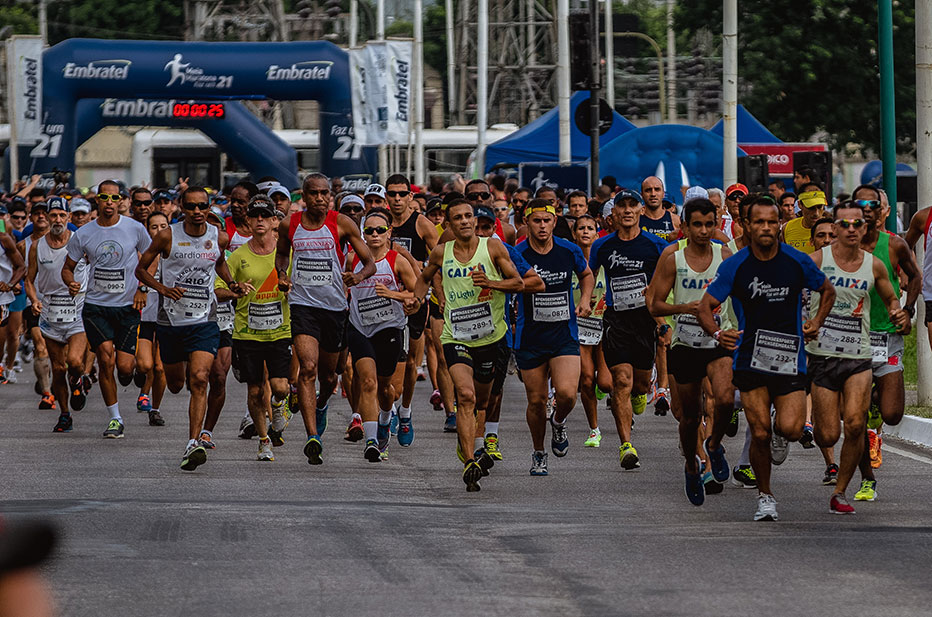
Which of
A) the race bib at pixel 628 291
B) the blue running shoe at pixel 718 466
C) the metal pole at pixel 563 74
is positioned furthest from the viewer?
the metal pole at pixel 563 74

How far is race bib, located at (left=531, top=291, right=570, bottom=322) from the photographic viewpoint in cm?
1194

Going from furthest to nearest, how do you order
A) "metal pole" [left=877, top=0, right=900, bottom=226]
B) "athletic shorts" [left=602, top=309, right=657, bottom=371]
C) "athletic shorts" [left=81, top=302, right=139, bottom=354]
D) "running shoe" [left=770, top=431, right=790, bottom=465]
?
"metal pole" [left=877, top=0, right=900, bottom=226] → "athletic shorts" [left=81, top=302, right=139, bottom=354] → "athletic shorts" [left=602, top=309, right=657, bottom=371] → "running shoe" [left=770, top=431, right=790, bottom=465]

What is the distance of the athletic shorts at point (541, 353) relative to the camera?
11.9 m

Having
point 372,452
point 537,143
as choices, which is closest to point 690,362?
point 372,452

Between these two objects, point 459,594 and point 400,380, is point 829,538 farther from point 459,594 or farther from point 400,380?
point 400,380

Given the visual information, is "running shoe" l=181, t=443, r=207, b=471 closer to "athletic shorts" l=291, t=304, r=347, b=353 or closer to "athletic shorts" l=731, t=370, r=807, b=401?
"athletic shorts" l=291, t=304, r=347, b=353

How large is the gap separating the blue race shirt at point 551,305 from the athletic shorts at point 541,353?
0.01 m

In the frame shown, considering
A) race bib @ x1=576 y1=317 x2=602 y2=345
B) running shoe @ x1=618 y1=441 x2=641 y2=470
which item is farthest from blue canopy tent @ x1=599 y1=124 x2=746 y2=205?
running shoe @ x1=618 y1=441 x2=641 y2=470

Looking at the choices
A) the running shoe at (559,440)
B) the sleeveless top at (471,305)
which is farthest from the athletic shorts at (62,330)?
the sleeveless top at (471,305)

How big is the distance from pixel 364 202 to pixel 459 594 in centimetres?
902

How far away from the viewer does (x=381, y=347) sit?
1312 centimetres

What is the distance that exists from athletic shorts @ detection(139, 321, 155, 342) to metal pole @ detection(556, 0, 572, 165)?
1580 centimetres

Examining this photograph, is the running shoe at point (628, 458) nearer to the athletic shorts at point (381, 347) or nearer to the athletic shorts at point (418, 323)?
the athletic shorts at point (381, 347)

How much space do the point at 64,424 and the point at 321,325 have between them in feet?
11.9
